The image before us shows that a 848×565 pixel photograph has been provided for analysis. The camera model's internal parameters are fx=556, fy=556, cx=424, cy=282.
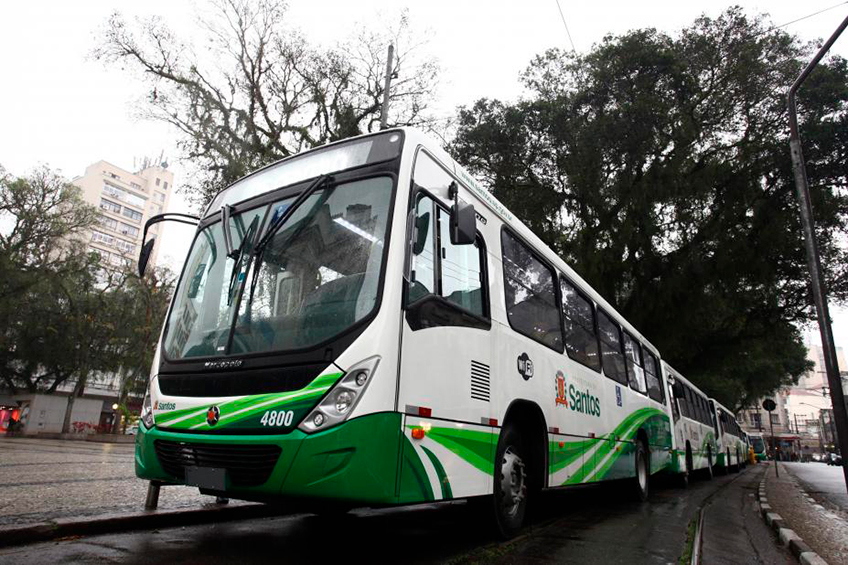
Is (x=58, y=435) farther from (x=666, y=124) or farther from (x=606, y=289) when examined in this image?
(x=666, y=124)

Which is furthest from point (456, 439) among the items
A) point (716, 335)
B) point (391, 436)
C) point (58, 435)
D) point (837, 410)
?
point (58, 435)

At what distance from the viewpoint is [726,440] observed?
2266 centimetres

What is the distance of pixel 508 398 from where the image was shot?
4914 millimetres

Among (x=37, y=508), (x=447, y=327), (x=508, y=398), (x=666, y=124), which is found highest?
(x=666, y=124)

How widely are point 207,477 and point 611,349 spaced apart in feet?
21.5

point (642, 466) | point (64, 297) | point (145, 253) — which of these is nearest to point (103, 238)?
point (64, 297)

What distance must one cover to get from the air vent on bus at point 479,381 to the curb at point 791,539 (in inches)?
116

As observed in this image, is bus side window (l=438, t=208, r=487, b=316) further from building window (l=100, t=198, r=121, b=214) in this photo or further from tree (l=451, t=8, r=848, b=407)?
building window (l=100, t=198, r=121, b=214)

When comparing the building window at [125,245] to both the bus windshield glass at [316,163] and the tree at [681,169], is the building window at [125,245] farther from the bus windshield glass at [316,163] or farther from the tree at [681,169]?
the bus windshield glass at [316,163]

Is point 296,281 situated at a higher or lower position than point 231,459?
higher

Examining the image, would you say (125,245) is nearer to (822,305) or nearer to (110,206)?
(110,206)

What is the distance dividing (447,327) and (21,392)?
4557cm

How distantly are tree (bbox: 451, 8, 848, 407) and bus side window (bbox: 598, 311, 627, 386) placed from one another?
35.5 feet

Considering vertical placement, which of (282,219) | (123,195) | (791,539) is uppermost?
(123,195)
